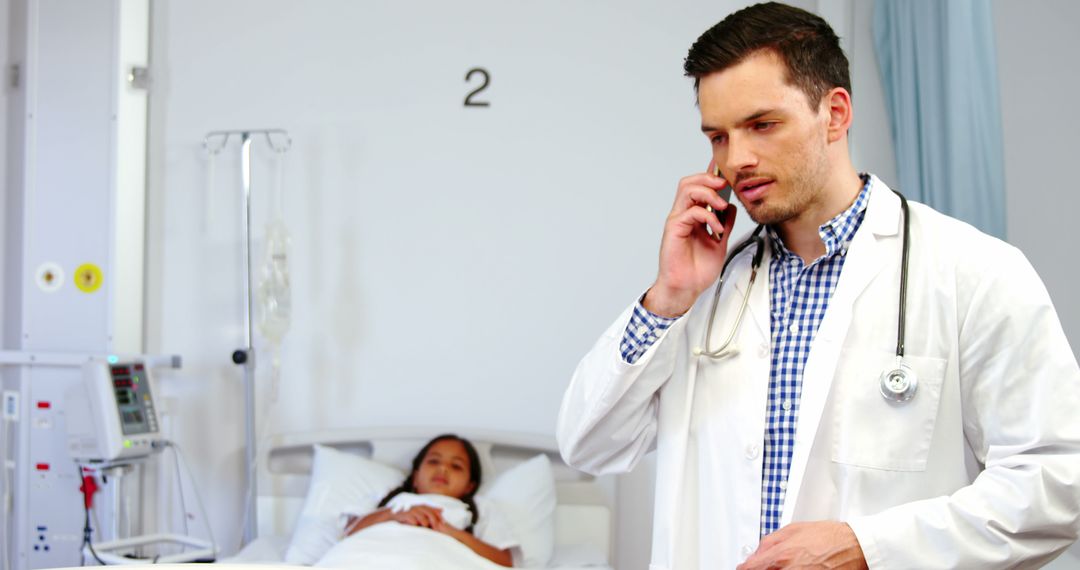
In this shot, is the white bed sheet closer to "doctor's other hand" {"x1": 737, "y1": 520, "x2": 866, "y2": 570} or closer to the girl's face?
the girl's face

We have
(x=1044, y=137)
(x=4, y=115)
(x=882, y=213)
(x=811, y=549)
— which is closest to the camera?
(x=811, y=549)

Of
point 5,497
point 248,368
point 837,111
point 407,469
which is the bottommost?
point 5,497

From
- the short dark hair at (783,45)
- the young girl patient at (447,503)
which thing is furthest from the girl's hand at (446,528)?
the short dark hair at (783,45)

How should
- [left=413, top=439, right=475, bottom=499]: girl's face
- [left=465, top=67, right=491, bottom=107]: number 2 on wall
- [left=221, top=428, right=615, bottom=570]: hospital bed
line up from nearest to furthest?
[left=413, top=439, right=475, bottom=499]: girl's face → [left=221, top=428, right=615, bottom=570]: hospital bed → [left=465, top=67, right=491, bottom=107]: number 2 on wall

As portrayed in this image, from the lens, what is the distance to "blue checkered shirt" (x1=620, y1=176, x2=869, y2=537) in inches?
54.9

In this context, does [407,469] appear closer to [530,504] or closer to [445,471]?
[445,471]

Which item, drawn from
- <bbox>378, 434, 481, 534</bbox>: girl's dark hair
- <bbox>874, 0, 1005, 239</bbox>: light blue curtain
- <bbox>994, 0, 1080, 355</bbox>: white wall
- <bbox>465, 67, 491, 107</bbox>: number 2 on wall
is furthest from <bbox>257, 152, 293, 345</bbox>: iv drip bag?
<bbox>994, 0, 1080, 355</bbox>: white wall

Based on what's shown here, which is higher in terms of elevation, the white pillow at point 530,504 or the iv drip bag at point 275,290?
the iv drip bag at point 275,290

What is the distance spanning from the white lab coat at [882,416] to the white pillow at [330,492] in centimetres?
159

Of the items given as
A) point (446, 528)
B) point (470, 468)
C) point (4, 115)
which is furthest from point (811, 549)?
point (4, 115)

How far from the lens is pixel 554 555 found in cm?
301

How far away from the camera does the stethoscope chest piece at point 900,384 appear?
1292mm

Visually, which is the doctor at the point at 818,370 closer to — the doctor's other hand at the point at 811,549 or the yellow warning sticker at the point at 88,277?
the doctor's other hand at the point at 811,549

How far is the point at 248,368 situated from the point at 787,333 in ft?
7.37
